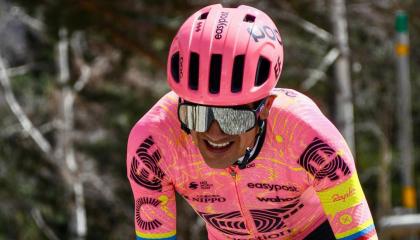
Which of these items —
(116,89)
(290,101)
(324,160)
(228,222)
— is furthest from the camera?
(116,89)

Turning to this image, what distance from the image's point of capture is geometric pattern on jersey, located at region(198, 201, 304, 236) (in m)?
4.14

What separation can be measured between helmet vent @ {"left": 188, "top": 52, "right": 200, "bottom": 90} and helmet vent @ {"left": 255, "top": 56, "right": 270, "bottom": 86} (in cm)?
24

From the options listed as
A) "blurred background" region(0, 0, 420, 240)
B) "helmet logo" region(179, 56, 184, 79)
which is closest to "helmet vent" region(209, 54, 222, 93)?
"helmet logo" region(179, 56, 184, 79)

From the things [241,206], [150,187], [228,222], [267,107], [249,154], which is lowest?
[228,222]

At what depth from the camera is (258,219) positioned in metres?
4.18

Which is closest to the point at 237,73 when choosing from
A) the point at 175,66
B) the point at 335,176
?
the point at 175,66

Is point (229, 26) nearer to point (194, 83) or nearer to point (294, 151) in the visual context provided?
point (194, 83)

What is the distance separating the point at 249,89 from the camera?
Result: 11.8 ft

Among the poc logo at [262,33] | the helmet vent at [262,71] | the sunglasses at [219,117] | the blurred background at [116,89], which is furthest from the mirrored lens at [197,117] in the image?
the blurred background at [116,89]

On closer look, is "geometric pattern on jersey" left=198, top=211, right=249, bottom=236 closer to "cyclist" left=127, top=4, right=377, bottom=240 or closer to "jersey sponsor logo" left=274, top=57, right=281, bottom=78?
"cyclist" left=127, top=4, right=377, bottom=240

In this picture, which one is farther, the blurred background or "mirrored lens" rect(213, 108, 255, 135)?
the blurred background

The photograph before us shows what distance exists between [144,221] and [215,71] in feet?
2.68

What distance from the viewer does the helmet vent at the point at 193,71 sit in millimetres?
3598

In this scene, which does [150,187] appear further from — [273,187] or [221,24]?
[221,24]
